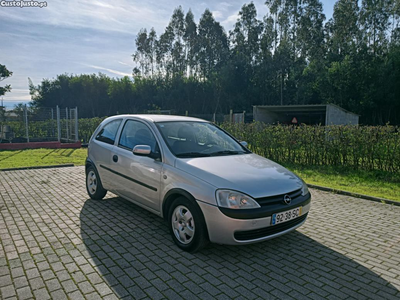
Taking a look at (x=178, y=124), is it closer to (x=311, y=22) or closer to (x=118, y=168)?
(x=118, y=168)

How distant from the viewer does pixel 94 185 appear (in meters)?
6.04

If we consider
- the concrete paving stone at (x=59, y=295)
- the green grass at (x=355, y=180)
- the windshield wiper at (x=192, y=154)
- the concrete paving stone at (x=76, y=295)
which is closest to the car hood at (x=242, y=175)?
the windshield wiper at (x=192, y=154)

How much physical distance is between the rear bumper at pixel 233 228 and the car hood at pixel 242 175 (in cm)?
29

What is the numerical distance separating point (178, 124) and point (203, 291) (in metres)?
2.65

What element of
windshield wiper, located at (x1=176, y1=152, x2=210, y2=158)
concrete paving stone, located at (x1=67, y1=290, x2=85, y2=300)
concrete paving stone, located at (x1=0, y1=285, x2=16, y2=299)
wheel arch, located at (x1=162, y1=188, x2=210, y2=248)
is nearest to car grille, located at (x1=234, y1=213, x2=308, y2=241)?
wheel arch, located at (x1=162, y1=188, x2=210, y2=248)

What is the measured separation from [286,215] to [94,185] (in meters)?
3.95

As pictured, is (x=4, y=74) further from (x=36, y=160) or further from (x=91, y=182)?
(x=91, y=182)

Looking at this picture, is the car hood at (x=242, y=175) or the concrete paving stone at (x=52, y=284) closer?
the concrete paving stone at (x=52, y=284)

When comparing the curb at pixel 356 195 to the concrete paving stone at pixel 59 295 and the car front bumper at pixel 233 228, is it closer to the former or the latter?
the car front bumper at pixel 233 228

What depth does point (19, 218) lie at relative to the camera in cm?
498

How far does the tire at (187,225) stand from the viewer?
359 centimetres

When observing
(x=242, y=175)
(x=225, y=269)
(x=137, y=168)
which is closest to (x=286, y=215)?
(x=242, y=175)

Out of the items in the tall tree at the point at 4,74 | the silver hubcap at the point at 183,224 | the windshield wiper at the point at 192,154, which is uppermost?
the tall tree at the point at 4,74

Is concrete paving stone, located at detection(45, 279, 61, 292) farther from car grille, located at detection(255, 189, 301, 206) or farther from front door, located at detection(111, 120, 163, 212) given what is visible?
car grille, located at detection(255, 189, 301, 206)
